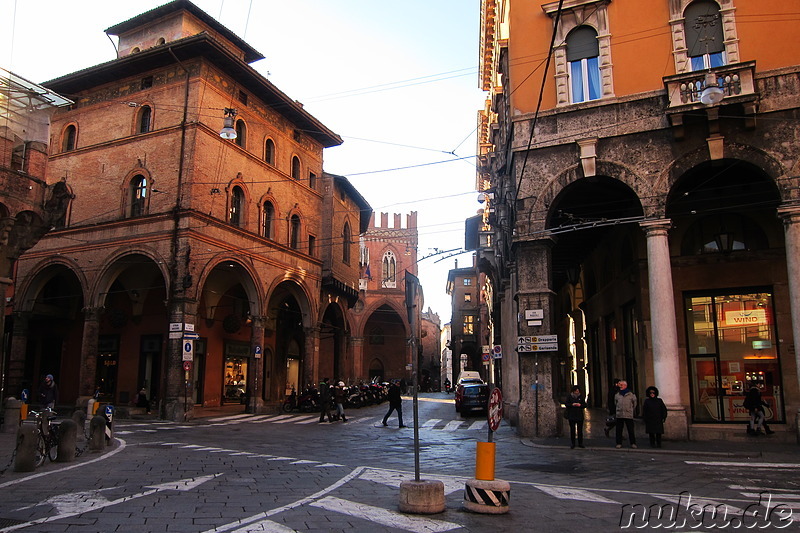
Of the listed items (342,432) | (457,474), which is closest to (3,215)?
(342,432)

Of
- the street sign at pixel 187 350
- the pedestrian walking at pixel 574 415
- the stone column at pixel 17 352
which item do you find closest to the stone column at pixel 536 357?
the pedestrian walking at pixel 574 415

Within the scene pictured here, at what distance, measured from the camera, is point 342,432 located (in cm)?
1880

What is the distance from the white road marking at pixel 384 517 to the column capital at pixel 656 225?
11.4 metres

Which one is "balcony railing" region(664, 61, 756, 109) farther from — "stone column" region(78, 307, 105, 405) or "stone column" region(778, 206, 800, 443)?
"stone column" region(78, 307, 105, 405)

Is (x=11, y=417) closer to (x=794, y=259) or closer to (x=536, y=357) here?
(x=536, y=357)

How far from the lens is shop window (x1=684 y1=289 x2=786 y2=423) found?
16.3m

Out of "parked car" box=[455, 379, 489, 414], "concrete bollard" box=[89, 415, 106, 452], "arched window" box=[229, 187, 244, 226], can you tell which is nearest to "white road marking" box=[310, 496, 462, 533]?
"concrete bollard" box=[89, 415, 106, 452]

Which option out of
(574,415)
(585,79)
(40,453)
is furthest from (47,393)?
(585,79)

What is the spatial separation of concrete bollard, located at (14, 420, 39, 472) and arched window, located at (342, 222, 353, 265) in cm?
2818

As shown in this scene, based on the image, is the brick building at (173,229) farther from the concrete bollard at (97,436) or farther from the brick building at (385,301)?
the brick building at (385,301)

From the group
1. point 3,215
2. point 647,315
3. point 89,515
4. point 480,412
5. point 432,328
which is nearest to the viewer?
point 89,515

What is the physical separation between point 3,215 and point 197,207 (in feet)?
26.9

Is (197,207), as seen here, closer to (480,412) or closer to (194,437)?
(194,437)

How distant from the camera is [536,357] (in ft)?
53.2
